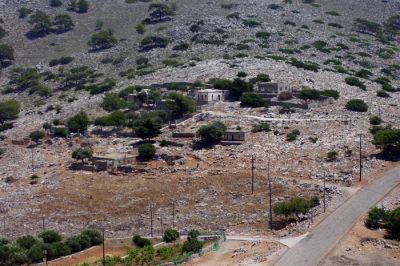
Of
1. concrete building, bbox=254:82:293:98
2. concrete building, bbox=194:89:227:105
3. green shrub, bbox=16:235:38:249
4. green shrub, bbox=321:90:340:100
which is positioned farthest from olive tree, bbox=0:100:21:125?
green shrub, bbox=16:235:38:249

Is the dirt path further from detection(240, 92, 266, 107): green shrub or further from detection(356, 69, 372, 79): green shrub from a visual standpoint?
detection(356, 69, 372, 79): green shrub

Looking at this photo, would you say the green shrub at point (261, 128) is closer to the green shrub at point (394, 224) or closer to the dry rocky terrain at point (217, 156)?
the dry rocky terrain at point (217, 156)

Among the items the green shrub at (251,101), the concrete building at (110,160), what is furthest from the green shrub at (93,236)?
the green shrub at (251,101)

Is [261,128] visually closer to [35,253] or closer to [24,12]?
Answer: [35,253]

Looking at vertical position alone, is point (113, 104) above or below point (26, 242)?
above

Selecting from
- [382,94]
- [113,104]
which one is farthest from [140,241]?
[382,94]

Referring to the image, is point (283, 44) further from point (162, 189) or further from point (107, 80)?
point (162, 189)
